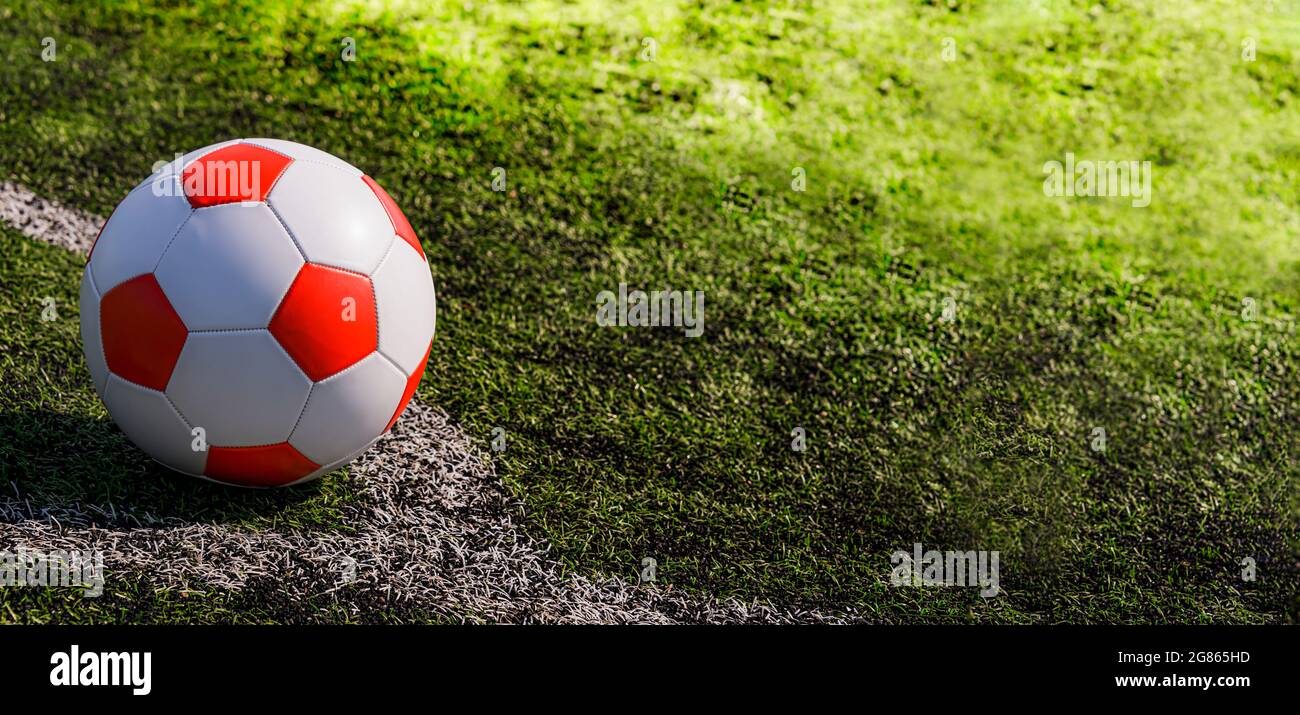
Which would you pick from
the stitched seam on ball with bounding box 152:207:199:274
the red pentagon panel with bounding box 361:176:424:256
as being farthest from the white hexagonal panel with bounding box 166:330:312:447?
the red pentagon panel with bounding box 361:176:424:256

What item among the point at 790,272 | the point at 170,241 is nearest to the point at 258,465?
the point at 170,241

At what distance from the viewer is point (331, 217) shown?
3.91 metres

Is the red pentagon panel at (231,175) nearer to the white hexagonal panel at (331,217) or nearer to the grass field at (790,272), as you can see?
the white hexagonal panel at (331,217)

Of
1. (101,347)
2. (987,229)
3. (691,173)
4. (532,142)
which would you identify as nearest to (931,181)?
(987,229)

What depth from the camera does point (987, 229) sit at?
680 centimetres

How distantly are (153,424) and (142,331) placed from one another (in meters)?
0.36

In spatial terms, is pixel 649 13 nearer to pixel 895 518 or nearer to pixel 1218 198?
pixel 1218 198

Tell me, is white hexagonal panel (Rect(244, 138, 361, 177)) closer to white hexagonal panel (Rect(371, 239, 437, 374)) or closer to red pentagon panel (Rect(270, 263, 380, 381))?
white hexagonal panel (Rect(371, 239, 437, 374))

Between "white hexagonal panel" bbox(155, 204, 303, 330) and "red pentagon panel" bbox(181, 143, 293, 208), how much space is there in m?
0.08

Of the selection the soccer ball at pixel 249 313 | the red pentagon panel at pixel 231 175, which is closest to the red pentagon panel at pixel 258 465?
the soccer ball at pixel 249 313

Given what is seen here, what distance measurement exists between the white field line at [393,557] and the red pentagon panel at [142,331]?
0.64 metres

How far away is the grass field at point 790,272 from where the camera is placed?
4.60 m

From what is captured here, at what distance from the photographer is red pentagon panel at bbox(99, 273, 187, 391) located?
3.73 m

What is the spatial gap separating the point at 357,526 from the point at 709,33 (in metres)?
5.25
